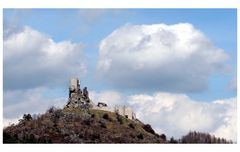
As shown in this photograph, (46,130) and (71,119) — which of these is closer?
(46,130)

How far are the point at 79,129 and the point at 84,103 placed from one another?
3238mm

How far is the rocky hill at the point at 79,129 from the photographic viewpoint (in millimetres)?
30047

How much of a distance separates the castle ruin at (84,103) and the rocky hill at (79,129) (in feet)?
0.98

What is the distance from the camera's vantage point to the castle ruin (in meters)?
34.8

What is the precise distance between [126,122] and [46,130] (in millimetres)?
5286

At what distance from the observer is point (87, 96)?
34.9 m

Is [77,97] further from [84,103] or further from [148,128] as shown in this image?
[148,128]

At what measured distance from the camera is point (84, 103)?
35.3m

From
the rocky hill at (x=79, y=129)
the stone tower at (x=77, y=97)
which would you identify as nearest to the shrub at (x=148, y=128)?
the rocky hill at (x=79, y=129)
